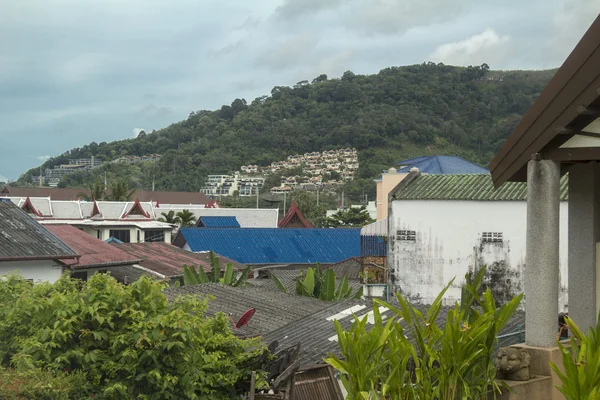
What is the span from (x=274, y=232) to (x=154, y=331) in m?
40.9

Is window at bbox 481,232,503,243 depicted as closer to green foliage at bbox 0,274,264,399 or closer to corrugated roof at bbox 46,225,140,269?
corrugated roof at bbox 46,225,140,269

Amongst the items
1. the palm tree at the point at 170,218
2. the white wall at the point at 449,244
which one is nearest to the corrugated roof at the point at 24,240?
the white wall at the point at 449,244

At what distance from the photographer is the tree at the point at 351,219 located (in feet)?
236

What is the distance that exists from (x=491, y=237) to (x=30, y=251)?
1355cm

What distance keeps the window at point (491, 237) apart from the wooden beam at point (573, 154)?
19.1 metres

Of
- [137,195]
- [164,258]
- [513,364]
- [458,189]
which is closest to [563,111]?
[513,364]

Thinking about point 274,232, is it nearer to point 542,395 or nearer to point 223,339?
point 223,339

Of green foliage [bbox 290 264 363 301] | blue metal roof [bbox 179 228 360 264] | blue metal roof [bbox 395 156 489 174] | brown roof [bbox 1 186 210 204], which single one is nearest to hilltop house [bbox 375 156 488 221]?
blue metal roof [bbox 395 156 489 174]

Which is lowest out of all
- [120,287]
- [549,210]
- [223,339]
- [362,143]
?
[223,339]

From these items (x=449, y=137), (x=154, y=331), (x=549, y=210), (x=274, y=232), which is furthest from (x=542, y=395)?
(x=449, y=137)

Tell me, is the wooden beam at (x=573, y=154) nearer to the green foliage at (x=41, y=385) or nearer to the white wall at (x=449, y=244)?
the green foliage at (x=41, y=385)

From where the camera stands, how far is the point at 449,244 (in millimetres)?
Result: 25953

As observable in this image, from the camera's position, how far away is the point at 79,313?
901 centimetres

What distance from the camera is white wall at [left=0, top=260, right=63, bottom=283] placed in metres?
19.7
